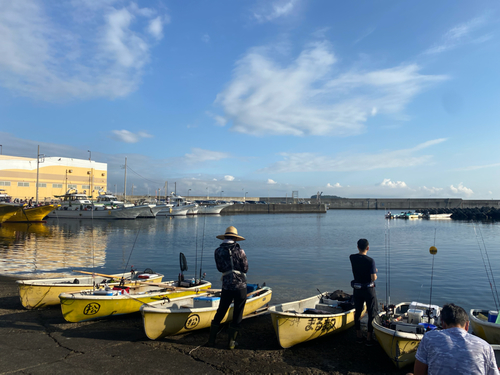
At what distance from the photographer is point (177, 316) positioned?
688 centimetres

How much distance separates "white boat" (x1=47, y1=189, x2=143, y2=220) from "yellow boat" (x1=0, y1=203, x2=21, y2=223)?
41.8ft

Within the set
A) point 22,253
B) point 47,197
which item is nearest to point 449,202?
point 47,197

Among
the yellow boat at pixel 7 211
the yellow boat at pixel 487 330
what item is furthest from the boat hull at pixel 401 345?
the yellow boat at pixel 7 211

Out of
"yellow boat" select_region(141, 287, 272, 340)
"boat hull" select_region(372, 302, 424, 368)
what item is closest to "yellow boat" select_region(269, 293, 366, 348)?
"boat hull" select_region(372, 302, 424, 368)

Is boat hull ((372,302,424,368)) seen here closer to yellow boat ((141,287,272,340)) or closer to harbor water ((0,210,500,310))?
yellow boat ((141,287,272,340))

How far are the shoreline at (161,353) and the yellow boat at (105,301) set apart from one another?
248mm

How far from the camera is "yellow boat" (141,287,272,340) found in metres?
6.68

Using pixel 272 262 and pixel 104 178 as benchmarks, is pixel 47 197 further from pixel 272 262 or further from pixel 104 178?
pixel 272 262

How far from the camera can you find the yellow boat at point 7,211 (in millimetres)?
44750

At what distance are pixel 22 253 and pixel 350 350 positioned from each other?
22.0 metres

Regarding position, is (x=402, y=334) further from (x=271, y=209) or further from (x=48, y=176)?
(x=271, y=209)

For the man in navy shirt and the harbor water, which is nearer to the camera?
the man in navy shirt

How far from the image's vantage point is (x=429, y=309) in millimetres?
7270

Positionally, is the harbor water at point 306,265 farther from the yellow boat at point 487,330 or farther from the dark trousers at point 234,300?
the dark trousers at point 234,300
